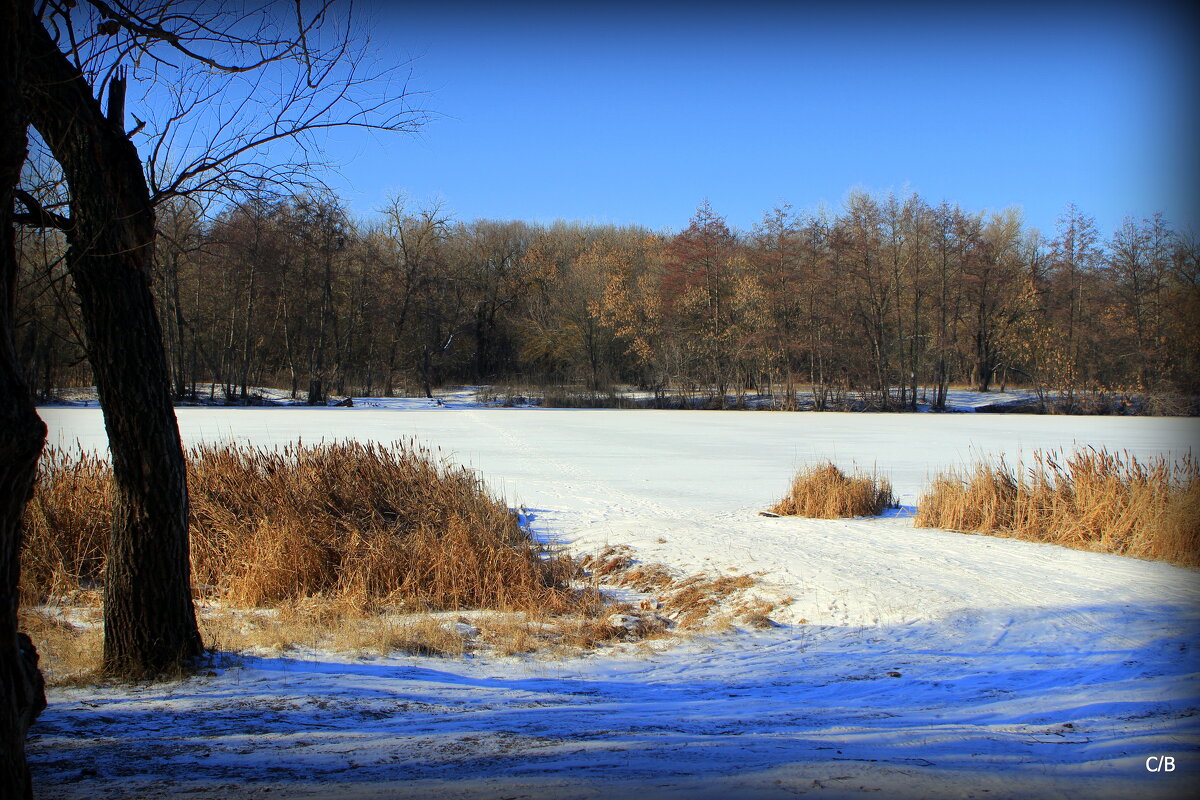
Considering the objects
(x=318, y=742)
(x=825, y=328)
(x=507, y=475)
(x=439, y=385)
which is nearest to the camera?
(x=318, y=742)

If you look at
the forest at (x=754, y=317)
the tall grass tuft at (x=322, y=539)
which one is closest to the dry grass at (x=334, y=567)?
the tall grass tuft at (x=322, y=539)

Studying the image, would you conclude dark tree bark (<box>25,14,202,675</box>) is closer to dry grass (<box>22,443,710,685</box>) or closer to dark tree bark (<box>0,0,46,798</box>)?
dry grass (<box>22,443,710,685</box>)

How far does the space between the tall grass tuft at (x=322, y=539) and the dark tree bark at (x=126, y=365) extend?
7.64 ft

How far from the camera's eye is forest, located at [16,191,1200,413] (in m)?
36.1

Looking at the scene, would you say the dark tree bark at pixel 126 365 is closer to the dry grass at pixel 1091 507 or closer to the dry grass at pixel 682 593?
the dry grass at pixel 682 593

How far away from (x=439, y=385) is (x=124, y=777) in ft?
158

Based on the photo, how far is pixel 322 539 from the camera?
806 cm

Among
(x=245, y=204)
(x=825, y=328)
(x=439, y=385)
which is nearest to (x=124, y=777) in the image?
(x=245, y=204)

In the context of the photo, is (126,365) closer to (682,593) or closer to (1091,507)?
(682,593)

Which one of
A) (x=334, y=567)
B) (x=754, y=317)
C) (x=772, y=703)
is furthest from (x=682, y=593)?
(x=754, y=317)

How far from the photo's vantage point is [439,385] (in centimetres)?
5041

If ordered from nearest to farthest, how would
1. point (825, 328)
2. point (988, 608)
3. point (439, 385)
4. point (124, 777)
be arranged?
point (124, 777) → point (988, 608) → point (825, 328) → point (439, 385)

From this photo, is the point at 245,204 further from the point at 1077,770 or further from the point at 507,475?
the point at 507,475

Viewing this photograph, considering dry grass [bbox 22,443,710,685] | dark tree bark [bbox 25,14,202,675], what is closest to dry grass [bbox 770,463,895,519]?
dry grass [bbox 22,443,710,685]
